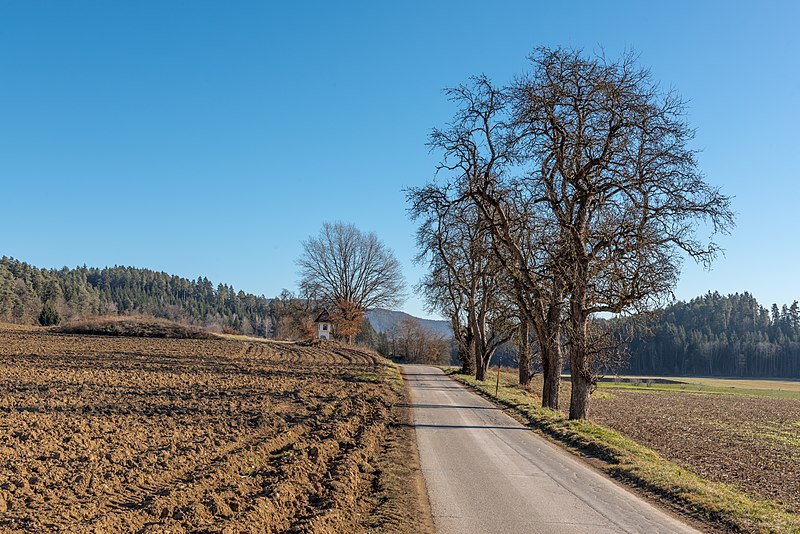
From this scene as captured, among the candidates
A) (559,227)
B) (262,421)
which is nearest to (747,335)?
(559,227)

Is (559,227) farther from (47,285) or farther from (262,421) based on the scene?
(47,285)

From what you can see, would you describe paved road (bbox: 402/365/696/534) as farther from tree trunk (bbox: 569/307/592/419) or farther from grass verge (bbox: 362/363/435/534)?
tree trunk (bbox: 569/307/592/419)

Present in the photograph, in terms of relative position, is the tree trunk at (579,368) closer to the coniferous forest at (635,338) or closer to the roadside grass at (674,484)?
the roadside grass at (674,484)

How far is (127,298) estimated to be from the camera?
151375mm

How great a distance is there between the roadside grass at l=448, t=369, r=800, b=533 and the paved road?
0.60 meters

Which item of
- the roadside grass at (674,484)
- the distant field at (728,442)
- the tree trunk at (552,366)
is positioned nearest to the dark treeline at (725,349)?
the distant field at (728,442)

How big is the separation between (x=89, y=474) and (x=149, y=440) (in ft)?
9.80

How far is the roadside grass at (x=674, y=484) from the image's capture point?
340 inches

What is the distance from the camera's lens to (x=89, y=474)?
27.9ft

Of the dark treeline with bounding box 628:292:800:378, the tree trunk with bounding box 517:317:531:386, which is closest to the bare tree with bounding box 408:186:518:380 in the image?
the tree trunk with bounding box 517:317:531:386

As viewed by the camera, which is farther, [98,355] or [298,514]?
[98,355]

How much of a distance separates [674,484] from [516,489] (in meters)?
2.88

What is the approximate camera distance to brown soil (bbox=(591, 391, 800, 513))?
1309 centimetres

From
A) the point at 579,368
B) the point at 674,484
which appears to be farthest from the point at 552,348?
the point at 674,484
